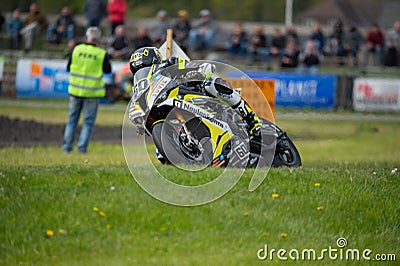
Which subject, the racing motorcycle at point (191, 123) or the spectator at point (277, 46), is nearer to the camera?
the racing motorcycle at point (191, 123)

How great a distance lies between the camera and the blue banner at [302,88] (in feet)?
86.8

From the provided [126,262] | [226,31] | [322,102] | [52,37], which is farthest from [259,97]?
[226,31]

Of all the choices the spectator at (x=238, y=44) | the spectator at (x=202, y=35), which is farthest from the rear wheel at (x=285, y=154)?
the spectator at (x=238, y=44)

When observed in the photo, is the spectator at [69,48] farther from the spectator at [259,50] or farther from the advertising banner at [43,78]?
the spectator at [259,50]

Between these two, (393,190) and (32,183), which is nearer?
(32,183)

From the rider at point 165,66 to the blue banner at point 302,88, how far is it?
15.0 meters

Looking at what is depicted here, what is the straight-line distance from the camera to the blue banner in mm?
26469

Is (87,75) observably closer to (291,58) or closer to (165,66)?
(165,66)

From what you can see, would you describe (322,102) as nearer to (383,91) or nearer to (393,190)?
(383,91)

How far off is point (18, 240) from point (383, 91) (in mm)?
21115

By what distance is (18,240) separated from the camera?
8125mm

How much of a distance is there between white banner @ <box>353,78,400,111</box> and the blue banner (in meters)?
0.97

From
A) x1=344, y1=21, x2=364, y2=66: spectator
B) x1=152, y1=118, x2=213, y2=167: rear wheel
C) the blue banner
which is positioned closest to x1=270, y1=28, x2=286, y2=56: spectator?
x1=344, y1=21, x2=364, y2=66: spectator

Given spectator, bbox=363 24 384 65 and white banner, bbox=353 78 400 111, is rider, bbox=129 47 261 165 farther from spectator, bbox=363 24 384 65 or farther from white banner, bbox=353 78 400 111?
spectator, bbox=363 24 384 65
